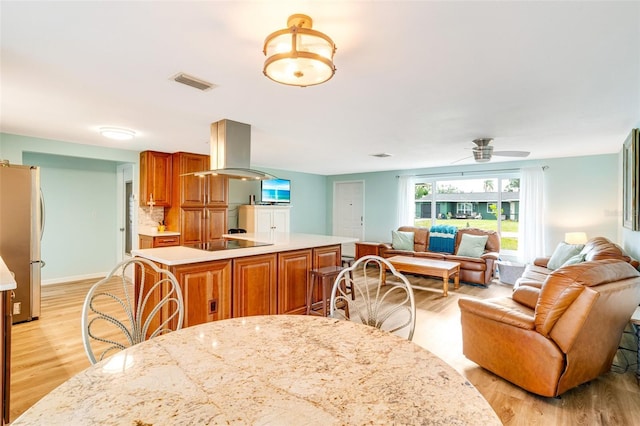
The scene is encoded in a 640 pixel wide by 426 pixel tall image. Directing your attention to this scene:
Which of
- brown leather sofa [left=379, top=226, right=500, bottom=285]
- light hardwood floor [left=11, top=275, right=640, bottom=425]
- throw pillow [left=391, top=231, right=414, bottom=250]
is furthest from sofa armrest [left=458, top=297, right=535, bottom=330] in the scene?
throw pillow [left=391, top=231, right=414, bottom=250]

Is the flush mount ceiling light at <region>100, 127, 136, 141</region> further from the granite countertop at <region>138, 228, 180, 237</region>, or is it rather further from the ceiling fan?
the ceiling fan

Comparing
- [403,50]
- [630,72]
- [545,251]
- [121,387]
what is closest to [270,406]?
[121,387]

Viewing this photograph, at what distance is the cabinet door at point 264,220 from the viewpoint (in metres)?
6.34

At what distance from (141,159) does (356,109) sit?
156 inches

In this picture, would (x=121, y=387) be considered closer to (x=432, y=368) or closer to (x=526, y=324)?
(x=432, y=368)

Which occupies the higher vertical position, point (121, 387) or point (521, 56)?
point (521, 56)

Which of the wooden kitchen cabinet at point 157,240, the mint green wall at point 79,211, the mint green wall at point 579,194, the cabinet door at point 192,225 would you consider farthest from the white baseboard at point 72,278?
the mint green wall at point 579,194

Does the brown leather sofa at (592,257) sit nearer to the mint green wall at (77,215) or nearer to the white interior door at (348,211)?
the white interior door at (348,211)

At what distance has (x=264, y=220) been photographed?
21.1 feet

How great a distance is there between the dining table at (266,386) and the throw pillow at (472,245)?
511cm

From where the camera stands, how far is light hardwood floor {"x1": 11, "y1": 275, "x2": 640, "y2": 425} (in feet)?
6.81

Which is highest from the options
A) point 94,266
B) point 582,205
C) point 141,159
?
point 141,159

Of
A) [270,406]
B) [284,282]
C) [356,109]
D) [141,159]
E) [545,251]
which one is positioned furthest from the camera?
[545,251]

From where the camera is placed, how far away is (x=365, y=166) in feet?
22.6
